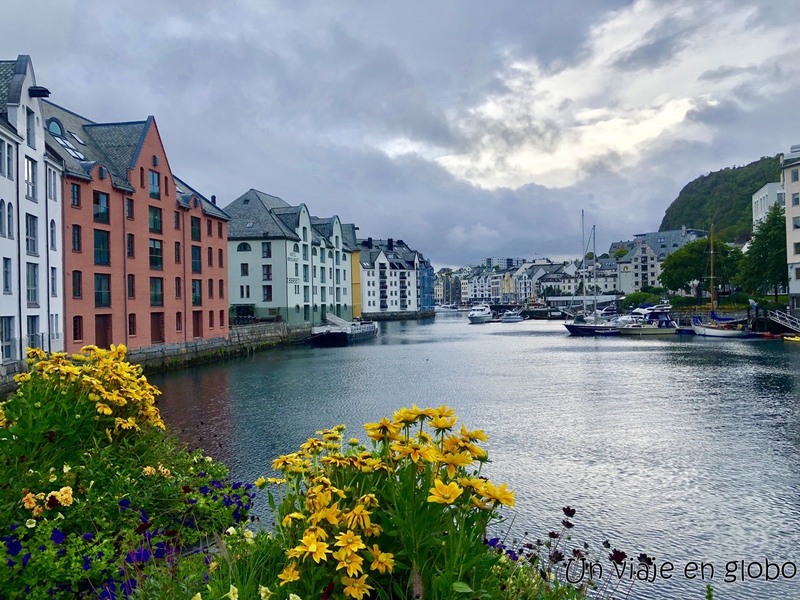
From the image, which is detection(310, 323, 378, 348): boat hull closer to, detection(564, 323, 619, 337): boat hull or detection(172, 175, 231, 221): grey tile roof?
detection(172, 175, 231, 221): grey tile roof

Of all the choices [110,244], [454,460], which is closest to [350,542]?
[454,460]

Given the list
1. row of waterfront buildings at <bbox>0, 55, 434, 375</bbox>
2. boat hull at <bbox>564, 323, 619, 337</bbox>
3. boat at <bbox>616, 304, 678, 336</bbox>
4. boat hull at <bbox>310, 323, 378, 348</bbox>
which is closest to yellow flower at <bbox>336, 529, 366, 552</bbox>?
row of waterfront buildings at <bbox>0, 55, 434, 375</bbox>

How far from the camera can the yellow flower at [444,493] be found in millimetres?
4062

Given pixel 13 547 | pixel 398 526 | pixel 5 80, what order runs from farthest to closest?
pixel 5 80 → pixel 13 547 → pixel 398 526

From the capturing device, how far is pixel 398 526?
4.39m

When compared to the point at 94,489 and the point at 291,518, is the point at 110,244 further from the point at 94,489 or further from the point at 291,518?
the point at 291,518

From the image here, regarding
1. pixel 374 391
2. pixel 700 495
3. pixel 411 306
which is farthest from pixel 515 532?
pixel 411 306

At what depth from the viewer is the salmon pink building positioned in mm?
39906

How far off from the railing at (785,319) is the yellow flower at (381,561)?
73196 millimetres

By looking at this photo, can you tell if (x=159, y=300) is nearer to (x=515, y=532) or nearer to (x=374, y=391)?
(x=374, y=391)

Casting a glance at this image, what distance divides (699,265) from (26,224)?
106296 millimetres

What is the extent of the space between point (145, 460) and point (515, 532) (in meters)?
7.71

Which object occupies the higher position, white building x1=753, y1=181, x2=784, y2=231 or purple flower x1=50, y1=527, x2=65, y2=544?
white building x1=753, y1=181, x2=784, y2=231

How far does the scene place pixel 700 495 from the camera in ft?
49.7
